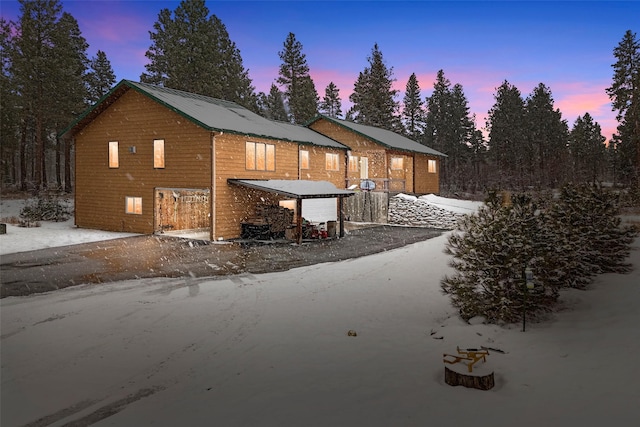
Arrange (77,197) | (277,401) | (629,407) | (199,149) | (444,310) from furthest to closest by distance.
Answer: (77,197) → (199,149) → (444,310) → (277,401) → (629,407)

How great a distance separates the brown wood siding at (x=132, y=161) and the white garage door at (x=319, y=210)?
27.2ft

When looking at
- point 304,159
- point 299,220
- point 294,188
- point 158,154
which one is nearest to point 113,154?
point 158,154

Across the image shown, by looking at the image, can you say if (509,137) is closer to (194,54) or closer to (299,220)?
(194,54)

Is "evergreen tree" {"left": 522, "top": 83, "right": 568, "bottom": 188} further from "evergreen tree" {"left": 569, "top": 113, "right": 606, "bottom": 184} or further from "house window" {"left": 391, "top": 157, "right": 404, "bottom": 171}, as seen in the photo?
"house window" {"left": 391, "top": 157, "right": 404, "bottom": 171}

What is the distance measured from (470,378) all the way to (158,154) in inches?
818

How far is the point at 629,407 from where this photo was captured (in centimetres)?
527

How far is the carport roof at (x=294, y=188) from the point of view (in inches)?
823

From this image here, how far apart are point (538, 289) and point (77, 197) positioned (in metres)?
25.9

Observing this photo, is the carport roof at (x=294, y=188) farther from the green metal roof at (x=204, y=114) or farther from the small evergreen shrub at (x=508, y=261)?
the small evergreen shrub at (x=508, y=261)

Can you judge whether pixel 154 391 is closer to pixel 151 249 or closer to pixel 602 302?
pixel 602 302

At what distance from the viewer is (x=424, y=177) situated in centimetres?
3934

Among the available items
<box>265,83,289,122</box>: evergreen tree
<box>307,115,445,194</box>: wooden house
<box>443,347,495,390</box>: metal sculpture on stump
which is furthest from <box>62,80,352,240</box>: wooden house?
<box>265,83,289,122</box>: evergreen tree

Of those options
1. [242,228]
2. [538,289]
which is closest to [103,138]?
[242,228]

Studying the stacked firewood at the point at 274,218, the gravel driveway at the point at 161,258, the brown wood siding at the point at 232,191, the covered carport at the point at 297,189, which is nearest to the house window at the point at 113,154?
the gravel driveway at the point at 161,258
